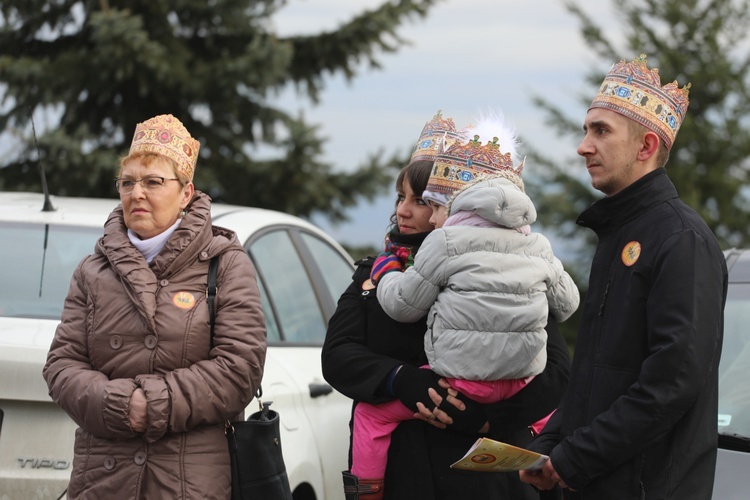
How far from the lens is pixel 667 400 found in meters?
2.99

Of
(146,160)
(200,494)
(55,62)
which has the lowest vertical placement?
(200,494)

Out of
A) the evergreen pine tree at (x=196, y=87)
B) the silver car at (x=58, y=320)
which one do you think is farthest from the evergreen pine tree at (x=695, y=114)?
the silver car at (x=58, y=320)

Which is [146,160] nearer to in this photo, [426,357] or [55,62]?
[426,357]

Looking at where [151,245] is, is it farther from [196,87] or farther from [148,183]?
[196,87]

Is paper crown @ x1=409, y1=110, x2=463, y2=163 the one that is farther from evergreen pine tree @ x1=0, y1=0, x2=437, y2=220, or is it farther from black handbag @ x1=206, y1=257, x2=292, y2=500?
evergreen pine tree @ x1=0, y1=0, x2=437, y2=220

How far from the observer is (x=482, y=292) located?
11.3ft

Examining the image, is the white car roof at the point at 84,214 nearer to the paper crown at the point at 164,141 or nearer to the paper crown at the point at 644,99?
the paper crown at the point at 164,141

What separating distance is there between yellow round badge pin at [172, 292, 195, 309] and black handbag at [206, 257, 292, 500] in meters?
0.06

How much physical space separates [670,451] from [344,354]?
1138mm

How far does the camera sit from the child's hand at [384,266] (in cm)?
375

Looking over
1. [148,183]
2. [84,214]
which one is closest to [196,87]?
[84,214]

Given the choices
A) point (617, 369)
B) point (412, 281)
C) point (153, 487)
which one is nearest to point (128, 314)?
point (153, 487)

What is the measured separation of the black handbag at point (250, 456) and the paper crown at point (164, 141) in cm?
41

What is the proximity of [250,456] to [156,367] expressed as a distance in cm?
42
